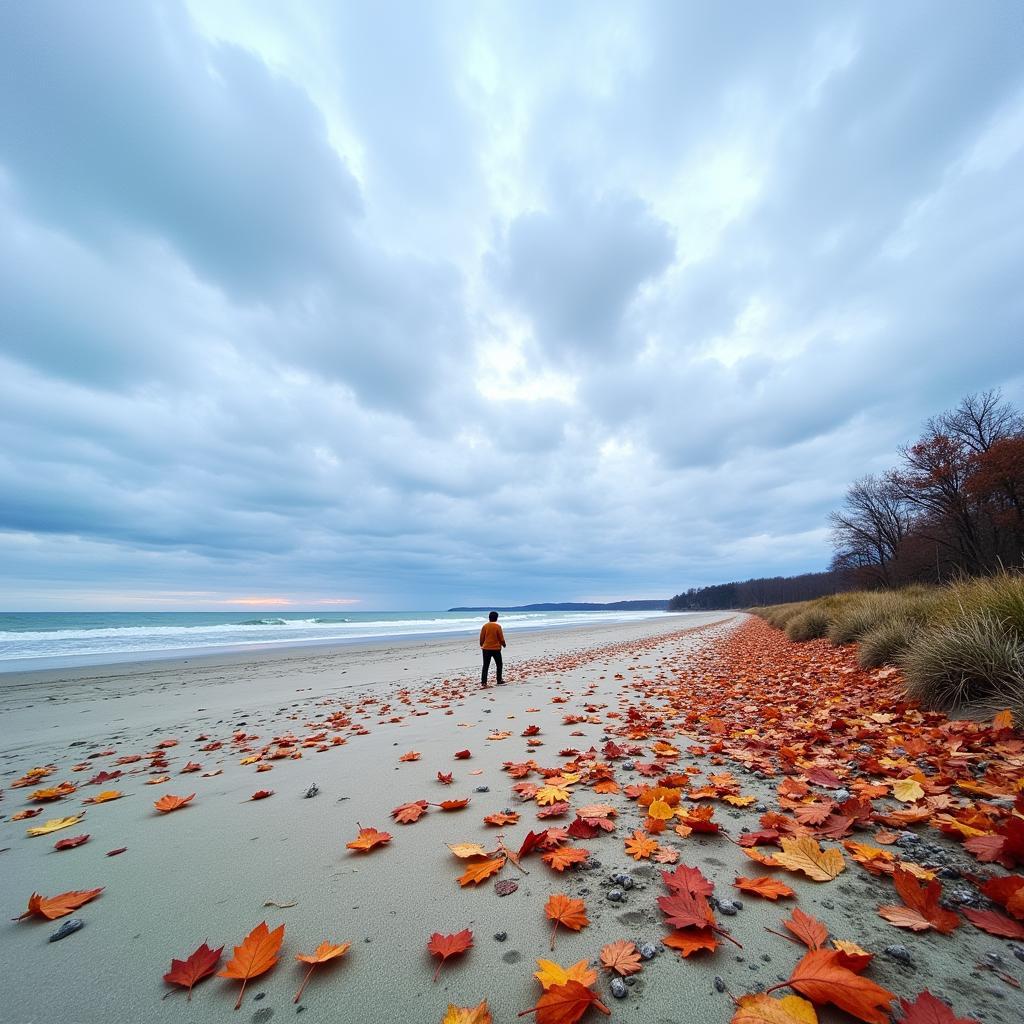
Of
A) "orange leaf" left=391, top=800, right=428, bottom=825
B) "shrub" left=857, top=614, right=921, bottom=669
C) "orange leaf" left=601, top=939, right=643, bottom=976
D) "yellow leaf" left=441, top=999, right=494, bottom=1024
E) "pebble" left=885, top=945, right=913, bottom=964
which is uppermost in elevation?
"shrub" left=857, top=614, right=921, bottom=669

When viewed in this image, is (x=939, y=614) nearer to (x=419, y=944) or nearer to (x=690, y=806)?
(x=690, y=806)

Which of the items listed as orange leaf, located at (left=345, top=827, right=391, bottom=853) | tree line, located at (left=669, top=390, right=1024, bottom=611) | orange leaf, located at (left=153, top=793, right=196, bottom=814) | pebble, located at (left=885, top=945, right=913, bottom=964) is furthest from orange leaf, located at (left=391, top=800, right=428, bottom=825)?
tree line, located at (left=669, top=390, right=1024, bottom=611)

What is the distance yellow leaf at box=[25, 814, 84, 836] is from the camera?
117 inches

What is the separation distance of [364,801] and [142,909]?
4.32 ft

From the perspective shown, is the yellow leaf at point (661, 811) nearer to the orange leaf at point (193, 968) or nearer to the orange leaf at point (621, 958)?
the orange leaf at point (621, 958)

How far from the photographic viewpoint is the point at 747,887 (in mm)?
1838

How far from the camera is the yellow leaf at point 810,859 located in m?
1.91

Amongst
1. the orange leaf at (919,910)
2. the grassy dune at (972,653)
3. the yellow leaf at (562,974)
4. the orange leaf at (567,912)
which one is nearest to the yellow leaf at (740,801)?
the orange leaf at (919,910)

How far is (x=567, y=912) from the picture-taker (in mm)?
1751

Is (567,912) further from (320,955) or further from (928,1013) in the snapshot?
(928,1013)

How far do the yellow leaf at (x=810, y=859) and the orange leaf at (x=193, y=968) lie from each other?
A: 92.2 inches

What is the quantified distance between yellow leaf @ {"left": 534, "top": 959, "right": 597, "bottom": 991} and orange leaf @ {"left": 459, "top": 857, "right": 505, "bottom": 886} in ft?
2.05

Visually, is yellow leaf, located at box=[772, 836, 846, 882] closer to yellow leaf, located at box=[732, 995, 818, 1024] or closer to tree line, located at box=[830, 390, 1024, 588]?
yellow leaf, located at box=[732, 995, 818, 1024]

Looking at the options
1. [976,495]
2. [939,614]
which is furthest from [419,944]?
[976,495]
